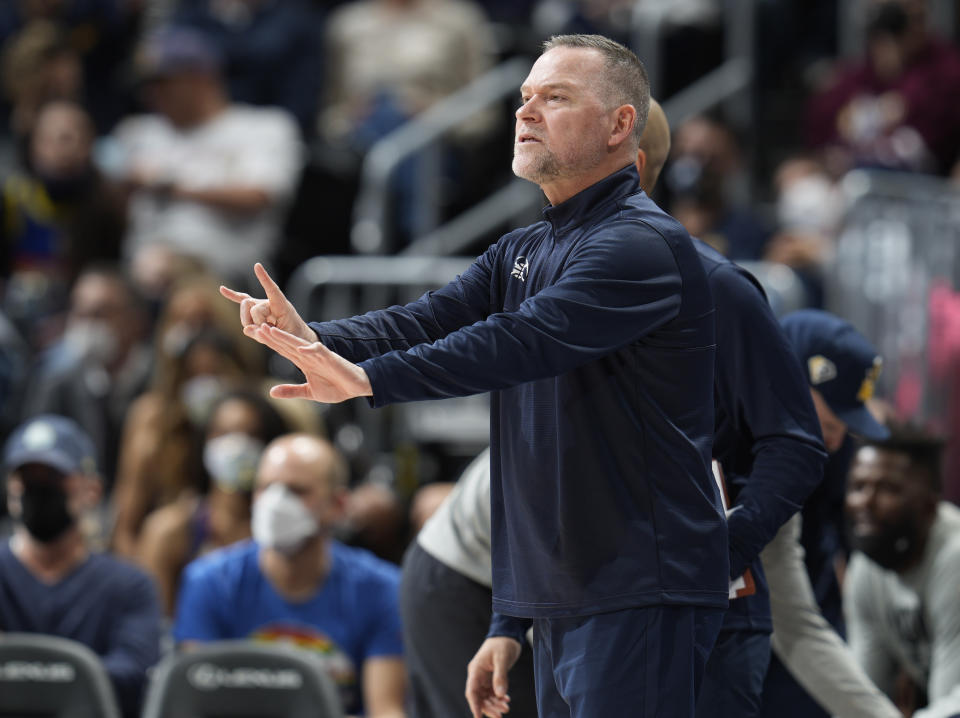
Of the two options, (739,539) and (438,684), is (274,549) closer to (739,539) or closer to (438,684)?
(438,684)

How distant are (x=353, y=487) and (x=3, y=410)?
193 centimetres

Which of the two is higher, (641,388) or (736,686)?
(641,388)

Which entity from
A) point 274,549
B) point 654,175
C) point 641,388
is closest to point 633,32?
point 274,549

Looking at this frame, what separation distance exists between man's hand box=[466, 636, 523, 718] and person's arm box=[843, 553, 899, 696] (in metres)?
1.81

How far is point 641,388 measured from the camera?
9.51 ft

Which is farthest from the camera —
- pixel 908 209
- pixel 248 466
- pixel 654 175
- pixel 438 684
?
pixel 908 209

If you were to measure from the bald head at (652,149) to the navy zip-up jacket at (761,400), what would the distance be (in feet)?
0.76

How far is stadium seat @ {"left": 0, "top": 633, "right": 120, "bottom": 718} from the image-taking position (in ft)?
16.9

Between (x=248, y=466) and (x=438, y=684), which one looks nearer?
(x=438, y=684)

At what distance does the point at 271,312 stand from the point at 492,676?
1037mm

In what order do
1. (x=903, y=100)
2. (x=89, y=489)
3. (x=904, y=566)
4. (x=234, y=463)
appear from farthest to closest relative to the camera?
(x=903, y=100) → (x=234, y=463) → (x=89, y=489) → (x=904, y=566)

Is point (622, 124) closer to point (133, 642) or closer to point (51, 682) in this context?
point (51, 682)

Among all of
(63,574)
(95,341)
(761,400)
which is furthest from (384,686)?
(95,341)

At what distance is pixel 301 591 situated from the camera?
5816 millimetres
